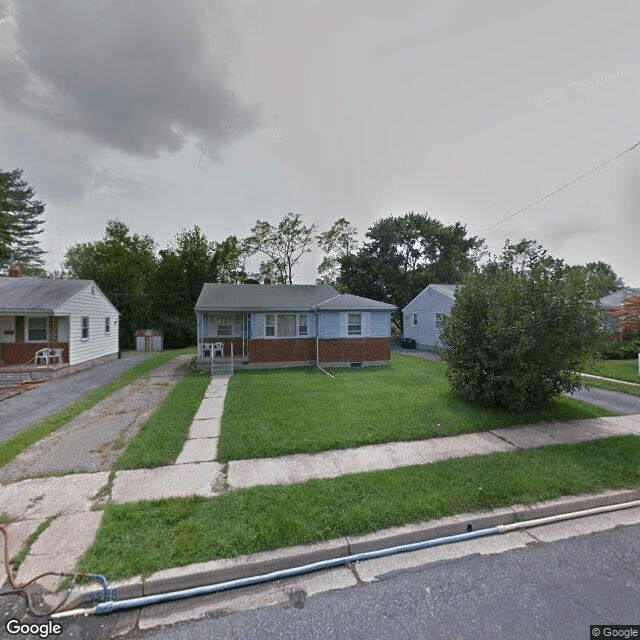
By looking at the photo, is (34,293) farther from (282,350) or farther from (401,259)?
(401,259)

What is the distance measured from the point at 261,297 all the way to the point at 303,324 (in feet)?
8.80

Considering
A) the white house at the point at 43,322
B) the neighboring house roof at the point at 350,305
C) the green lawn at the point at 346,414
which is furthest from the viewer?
the neighboring house roof at the point at 350,305

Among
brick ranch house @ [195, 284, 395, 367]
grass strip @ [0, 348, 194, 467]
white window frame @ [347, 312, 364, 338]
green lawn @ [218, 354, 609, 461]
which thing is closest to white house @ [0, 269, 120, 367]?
grass strip @ [0, 348, 194, 467]

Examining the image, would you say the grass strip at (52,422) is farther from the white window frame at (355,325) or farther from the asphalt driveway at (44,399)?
the white window frame at (355,325)

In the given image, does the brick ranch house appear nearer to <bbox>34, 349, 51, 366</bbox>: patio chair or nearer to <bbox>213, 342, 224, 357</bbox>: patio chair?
<bbox>213, 342, 224, 357</bbox>: patio chair

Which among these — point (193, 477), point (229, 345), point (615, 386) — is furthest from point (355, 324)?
point (193, 477)

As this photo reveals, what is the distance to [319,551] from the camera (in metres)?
2.94

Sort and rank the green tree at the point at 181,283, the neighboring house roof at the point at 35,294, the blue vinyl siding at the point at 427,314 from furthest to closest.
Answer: the green tree at the point at 181,283 < the blue vinyl siding at the point at 427,314 < the neighboring house roof at the point at 35,294

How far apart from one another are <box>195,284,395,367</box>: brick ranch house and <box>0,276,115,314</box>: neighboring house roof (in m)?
6.01

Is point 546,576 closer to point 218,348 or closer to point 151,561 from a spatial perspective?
point 151,561

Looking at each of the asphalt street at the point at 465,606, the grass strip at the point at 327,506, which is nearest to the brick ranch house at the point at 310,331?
the grass strip at the point at 327,506

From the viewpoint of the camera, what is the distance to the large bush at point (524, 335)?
6.58 metres

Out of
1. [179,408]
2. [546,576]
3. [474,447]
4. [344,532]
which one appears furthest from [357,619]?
[179,408]

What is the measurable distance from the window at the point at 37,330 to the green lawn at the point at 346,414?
978 centimetres
